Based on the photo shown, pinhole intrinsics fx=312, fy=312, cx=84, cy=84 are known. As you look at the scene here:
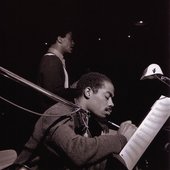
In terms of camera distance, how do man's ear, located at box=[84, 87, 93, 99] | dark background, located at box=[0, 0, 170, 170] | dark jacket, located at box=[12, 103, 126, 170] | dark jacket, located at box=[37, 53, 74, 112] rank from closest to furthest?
→ dark jacket, located at box=[12, 103, 126, 170], man's ear, located at box=[84, 87, 93, 99], dark jacket, located at box=[37, 53, 74, 112], dark background, located at box=[0, 0, 170, 170]

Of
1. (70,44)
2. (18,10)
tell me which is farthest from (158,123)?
(18,10)

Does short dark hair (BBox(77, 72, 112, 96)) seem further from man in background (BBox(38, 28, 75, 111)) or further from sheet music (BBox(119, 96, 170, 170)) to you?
man in background (BBox(38, 28, 75, 111))

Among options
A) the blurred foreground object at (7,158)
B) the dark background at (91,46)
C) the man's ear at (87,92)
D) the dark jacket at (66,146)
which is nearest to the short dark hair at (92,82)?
the man's ear at (87,92)

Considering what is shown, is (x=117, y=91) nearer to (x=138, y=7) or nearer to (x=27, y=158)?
(x=138, y=7)

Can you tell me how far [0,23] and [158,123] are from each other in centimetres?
389

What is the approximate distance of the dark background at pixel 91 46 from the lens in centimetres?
480

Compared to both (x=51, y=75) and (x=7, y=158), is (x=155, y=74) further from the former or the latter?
(x=51, y=75)

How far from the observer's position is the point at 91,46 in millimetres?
6250

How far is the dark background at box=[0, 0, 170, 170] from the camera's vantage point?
480 centimetres

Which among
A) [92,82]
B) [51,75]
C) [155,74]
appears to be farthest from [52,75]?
[155,74]

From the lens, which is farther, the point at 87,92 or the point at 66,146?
the point at 87,92

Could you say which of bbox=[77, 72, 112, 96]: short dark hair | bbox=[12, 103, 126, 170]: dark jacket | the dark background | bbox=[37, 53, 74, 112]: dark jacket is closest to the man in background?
bbox=[37, 53, 74, 112]: dark jacket

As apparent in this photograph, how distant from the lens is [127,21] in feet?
19.8

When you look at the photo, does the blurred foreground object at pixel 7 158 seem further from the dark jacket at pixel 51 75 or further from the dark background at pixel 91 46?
the dark background at pixel 91 46
